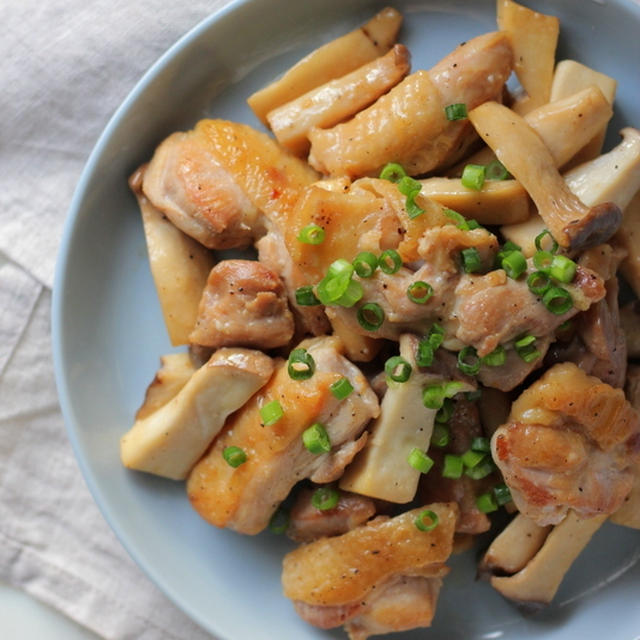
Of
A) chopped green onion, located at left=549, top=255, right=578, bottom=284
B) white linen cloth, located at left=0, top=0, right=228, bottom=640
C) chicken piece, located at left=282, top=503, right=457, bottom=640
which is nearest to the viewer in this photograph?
chopped green onion, located at left=549, top=255, right=578, bottom=284

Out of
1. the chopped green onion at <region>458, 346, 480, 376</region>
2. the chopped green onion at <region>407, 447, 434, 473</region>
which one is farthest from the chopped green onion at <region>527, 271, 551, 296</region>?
the chopped green onion at <region>407, 447, 434, 473</region>

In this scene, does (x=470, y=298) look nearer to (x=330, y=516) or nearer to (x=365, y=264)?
(x=365, y=264)

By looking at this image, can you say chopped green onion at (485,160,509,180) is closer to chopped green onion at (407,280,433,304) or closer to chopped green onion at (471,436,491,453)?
chopped green onion at (407,280,433,304)

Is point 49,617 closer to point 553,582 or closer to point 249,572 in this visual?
point 249,572

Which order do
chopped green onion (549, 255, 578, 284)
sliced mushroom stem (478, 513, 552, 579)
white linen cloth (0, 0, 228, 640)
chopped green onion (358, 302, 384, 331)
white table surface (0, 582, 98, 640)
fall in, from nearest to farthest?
1. chopped green onion (549, 255, 578, 284)
2. chopped green onion (358, 302, 384, 331)
3. sliced mushroom stem (478, 513, 552, 579)
4. white linen cloth (0, 0, 228, 640)
5. white table surface (0, 582, 98, 640)

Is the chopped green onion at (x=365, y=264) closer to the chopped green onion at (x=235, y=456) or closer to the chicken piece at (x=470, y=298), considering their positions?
the chicken piece at (x=470, y=298)

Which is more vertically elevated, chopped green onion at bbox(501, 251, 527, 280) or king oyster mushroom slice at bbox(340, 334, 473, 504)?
chopped green onion at bbox(501, 251, 527, 280)
